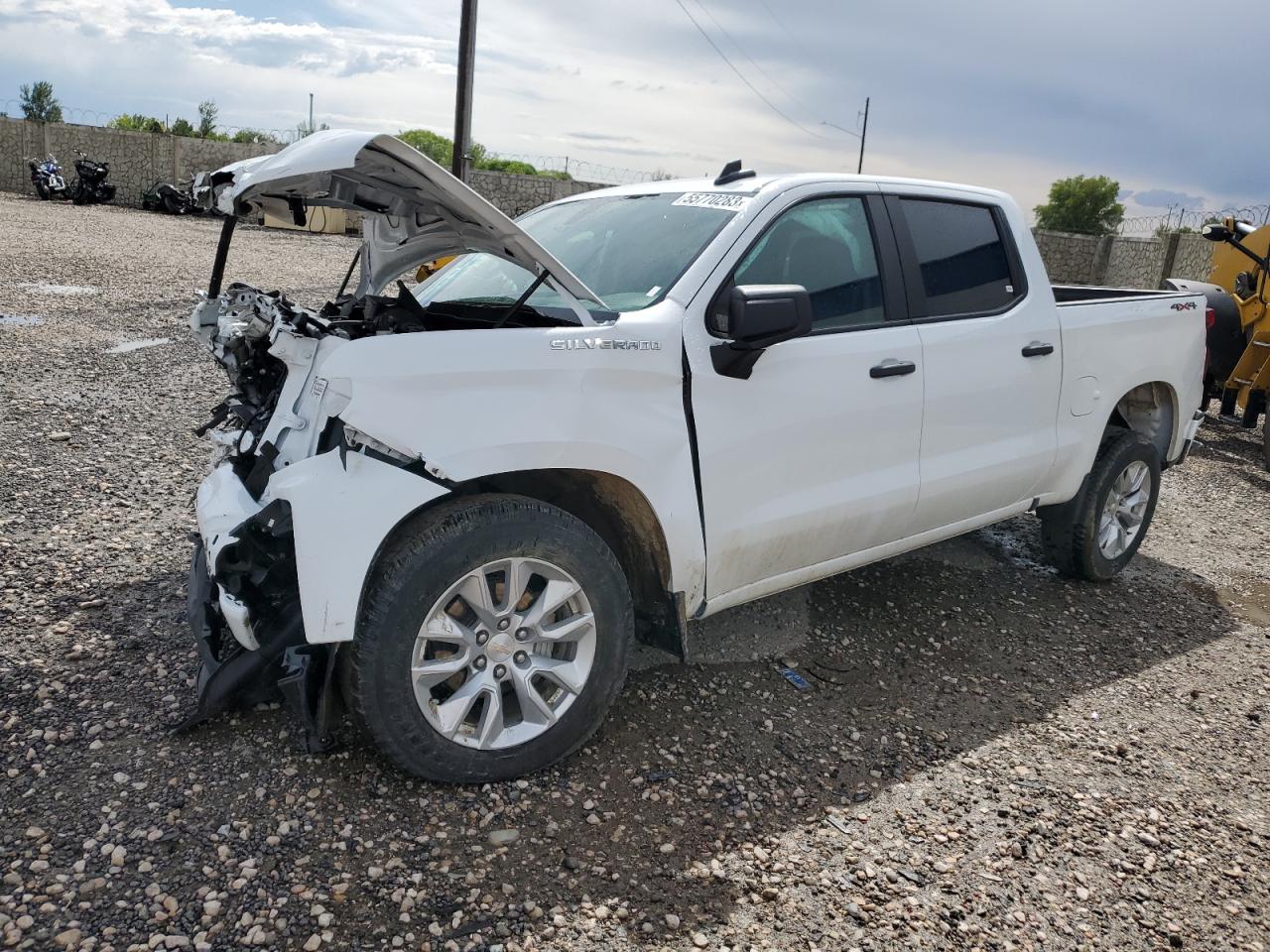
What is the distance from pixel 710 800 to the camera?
123 inches

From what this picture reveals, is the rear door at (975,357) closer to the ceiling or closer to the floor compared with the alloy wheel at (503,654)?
closer to the ceiling

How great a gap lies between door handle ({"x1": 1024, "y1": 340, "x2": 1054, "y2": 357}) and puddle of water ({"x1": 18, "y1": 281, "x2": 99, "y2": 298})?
34.8 feet

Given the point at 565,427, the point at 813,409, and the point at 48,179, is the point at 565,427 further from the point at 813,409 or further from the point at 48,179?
the point at 48,179

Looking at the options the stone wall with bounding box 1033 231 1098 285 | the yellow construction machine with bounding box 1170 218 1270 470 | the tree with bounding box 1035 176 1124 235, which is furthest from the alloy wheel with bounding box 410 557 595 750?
the tree with bounding box 1035 176 1124 235

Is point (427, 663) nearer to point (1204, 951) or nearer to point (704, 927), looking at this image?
point (704, 927)

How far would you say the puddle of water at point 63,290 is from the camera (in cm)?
1109

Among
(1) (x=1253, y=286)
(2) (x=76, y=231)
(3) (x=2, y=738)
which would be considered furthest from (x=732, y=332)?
(2) (x=76, y=231)

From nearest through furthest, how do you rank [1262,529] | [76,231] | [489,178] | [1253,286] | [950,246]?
1. [950,246]
2. [1262,529]
3. [1253,286]
4. [76,231]
5. [489,178]

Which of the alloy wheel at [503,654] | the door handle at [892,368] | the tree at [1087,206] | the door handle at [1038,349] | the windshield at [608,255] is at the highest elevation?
the tree at [1087,206]

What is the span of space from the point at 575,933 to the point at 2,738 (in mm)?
1976

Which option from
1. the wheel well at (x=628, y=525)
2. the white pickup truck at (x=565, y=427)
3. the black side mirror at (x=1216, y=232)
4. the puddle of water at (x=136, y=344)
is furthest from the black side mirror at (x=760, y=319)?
the black side mirror at (x=1216, y=232)

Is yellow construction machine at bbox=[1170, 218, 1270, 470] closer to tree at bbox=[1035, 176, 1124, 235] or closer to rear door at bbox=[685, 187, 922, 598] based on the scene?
rear door at bbox=[685, 187, 922, 598]

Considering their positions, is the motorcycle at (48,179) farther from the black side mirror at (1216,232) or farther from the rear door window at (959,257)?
the rear door window at (959,257)

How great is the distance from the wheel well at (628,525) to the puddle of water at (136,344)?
6.81 metres
